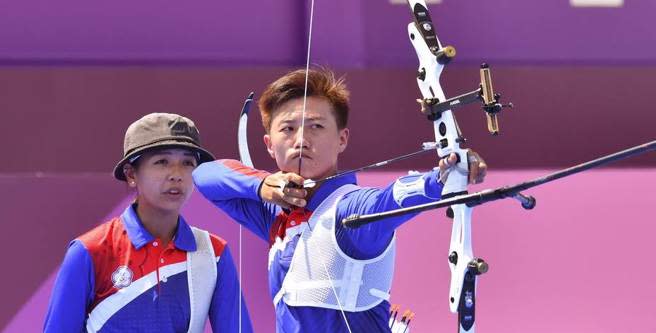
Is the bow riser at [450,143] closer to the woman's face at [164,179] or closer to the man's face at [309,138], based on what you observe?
the man's face at [309,138]

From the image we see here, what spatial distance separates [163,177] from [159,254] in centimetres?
13

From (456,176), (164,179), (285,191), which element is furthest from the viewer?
(164,179)

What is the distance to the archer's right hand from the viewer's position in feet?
5.50

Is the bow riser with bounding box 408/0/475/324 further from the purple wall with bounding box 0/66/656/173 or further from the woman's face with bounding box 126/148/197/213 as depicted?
the purple wall with bounding box 0/66/656/173

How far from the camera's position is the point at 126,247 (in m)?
1.90

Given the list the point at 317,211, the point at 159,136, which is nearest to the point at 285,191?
the point at 317,211

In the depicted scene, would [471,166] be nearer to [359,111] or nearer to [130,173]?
[130,173]

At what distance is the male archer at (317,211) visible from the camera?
169cm

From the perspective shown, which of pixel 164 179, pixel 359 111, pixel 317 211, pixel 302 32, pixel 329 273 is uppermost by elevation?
pixel 302 32

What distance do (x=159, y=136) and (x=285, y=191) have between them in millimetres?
357

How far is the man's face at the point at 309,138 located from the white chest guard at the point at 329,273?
9 cm

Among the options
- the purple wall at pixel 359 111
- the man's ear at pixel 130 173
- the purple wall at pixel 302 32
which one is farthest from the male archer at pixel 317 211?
the purple wall at pixel 302 32

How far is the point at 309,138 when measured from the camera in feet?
6.00

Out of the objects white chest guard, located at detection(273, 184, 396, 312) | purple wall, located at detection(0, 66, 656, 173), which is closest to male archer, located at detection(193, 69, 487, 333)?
white chest guard, located at detection(273, 184, 396, 312)
